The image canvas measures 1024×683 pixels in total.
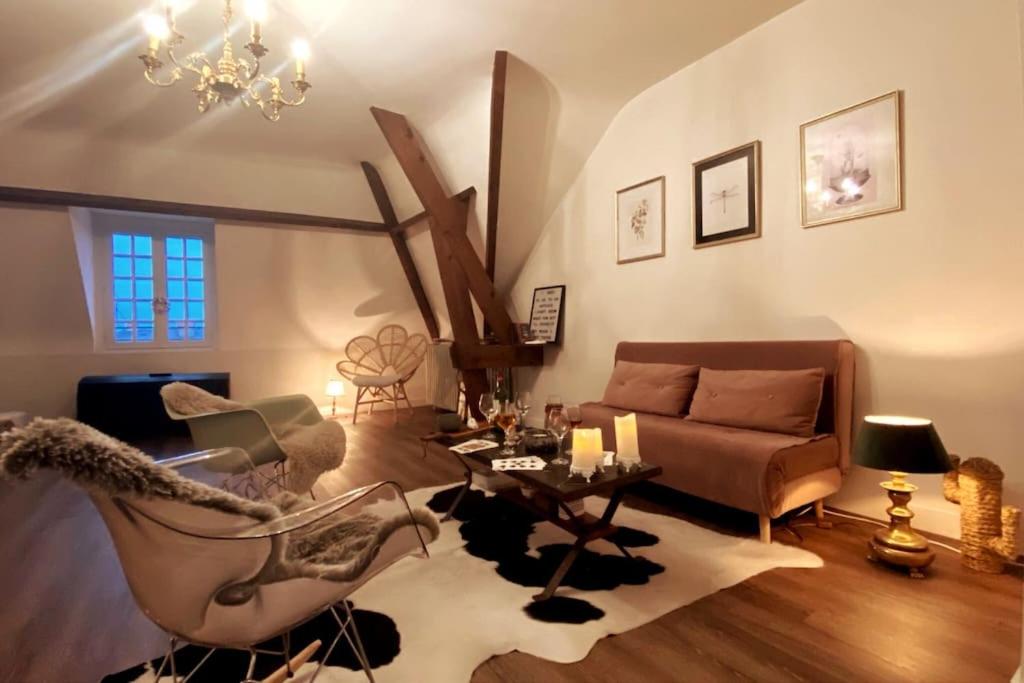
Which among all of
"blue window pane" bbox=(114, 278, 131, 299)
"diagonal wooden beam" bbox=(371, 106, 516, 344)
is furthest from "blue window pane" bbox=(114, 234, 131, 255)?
"diagonal wooden beam" bbox=(371, 106, 516, 344)

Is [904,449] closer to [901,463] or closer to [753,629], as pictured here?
[901,463]

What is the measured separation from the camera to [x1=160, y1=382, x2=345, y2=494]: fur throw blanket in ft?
8.18

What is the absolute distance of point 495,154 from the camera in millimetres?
3855

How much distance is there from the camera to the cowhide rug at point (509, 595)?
4.99 feet

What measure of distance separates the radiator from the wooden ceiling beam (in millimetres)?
1693

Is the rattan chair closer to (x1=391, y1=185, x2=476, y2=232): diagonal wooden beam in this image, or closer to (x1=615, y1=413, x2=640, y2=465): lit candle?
Answer: (x1=391, y1=185, x2=476, y2=232): diagonal wooden beam

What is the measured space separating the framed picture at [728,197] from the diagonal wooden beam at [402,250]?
12.5 feet

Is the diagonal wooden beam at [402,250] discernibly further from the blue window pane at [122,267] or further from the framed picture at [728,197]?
the framed picture at [728,197]

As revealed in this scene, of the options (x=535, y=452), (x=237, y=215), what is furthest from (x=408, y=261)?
(x=535, y=452)

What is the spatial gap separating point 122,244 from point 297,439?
4303 millimetres

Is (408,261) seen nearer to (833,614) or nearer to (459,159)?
(459,159)

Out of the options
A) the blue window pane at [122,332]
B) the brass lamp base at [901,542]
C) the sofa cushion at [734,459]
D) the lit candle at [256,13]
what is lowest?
the brass lamp base at [901,542]

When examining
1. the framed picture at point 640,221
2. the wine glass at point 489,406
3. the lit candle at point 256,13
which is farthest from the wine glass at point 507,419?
the lit candle at point 256,13

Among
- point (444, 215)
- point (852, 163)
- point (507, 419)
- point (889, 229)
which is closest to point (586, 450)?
point (507, 419)
